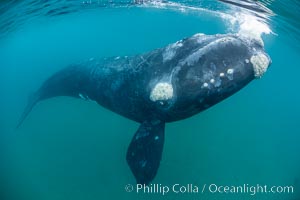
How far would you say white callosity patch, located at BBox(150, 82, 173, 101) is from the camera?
264 inches

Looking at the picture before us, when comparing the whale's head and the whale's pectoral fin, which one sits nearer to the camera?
the whale's head

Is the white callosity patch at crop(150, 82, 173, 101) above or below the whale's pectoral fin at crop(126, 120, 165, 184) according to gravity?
above

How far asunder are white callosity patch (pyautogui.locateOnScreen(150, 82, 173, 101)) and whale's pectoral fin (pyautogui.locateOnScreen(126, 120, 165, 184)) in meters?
0.97

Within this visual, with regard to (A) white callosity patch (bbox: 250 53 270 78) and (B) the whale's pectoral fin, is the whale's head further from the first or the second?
(B) the whale's pectoral fin

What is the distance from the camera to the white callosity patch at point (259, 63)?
6.27 meters

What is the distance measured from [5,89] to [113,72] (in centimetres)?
3445

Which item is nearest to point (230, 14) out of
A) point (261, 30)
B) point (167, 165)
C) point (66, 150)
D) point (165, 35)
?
point (261, 30)

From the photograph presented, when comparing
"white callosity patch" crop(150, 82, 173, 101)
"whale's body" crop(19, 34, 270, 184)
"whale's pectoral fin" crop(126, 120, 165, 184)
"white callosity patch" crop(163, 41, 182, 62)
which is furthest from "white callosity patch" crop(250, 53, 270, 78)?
"whale's pectoral fin" crop(126, 120, 165, 184)

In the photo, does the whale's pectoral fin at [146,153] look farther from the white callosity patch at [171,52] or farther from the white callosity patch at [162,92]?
the white callosity patch at [171,52]

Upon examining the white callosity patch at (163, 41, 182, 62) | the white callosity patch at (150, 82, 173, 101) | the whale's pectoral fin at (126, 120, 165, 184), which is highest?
the white callosity patch at (163, 41, 182, 62)

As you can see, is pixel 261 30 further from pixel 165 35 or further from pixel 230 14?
pixel 165 35

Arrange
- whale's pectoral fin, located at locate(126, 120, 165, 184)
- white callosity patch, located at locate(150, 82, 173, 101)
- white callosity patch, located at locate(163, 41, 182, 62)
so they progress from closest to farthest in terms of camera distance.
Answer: white callosity patch, located at locate(150, 82, 173, 101)
white callosity patch, located at locate(163, 41, 182, 62)
whale's pectoral fin, located at locate(126, 120, 165, 184)

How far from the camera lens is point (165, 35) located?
49.6 m

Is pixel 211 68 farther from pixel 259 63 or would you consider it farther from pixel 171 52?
pixel 171 52
